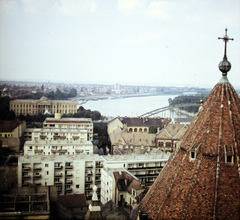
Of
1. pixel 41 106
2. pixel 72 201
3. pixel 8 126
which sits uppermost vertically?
pixel 41 106

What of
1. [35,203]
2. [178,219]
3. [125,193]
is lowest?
[125,193]

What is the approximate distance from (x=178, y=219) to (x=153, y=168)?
24.1ft

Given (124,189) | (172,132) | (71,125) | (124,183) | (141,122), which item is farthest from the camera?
(141,122)

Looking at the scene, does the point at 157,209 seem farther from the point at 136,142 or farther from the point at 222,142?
the point at 136,142

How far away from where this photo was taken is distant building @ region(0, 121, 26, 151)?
15.0 metres

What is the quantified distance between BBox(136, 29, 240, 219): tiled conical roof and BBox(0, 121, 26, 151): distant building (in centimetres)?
1297

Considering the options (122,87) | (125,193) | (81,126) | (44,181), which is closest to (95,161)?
(44,181)

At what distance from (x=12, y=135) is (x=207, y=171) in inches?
544

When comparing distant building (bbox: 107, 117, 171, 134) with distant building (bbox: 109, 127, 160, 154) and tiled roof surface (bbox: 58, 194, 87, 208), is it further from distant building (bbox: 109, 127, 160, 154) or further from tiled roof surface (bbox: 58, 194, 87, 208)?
tiled roof surface (bbox: 58, 194, 87, 208)

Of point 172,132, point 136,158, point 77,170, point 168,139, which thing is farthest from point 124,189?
point 172,132

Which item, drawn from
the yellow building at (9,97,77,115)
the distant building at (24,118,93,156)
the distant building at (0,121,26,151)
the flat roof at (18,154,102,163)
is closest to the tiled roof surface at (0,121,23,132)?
the distant building at (0,121,26,151)

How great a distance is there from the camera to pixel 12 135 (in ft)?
50.2

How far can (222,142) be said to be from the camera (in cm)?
297

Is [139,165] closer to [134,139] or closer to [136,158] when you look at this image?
[136,158]
